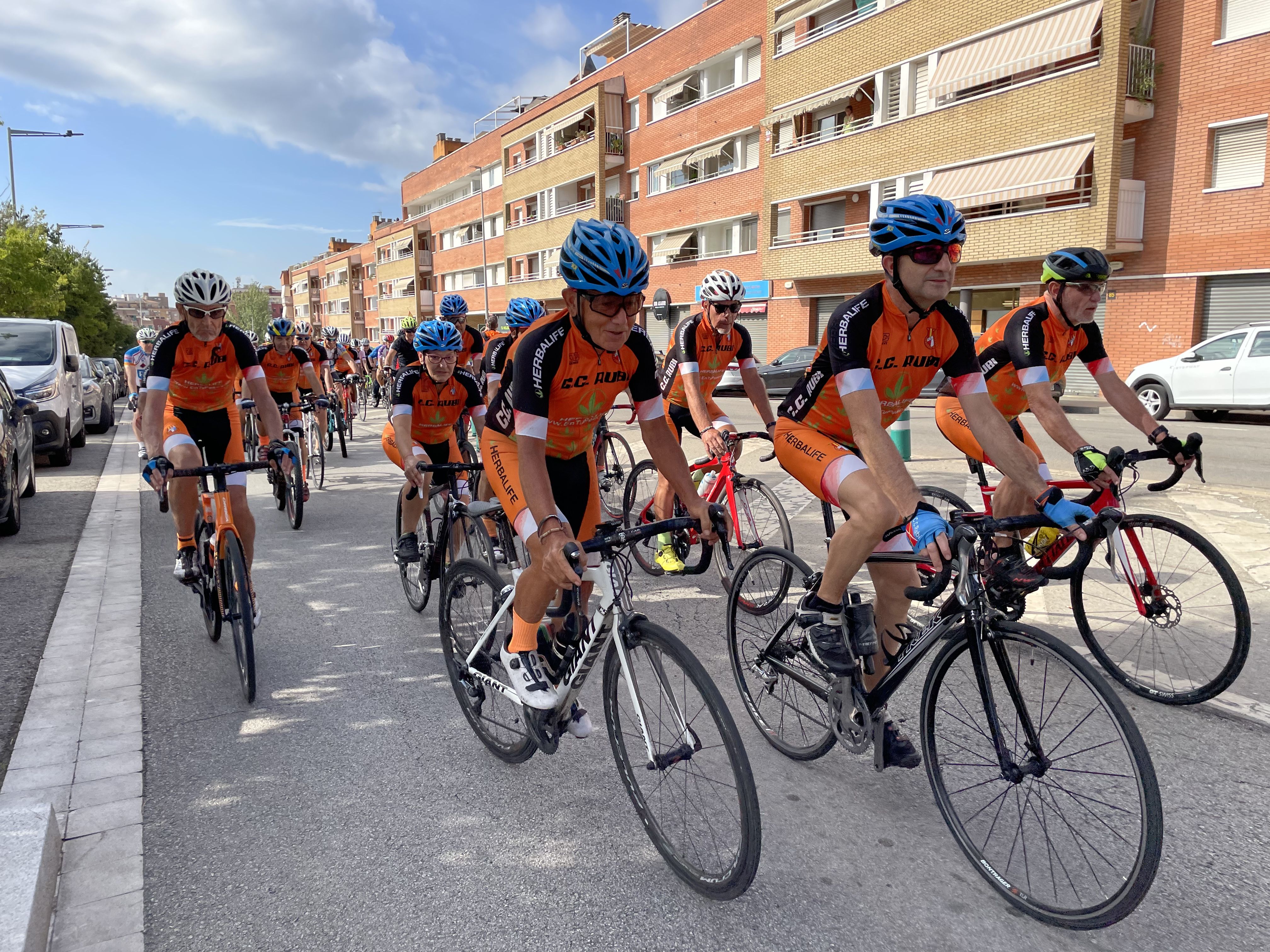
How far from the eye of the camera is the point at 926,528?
2559mm

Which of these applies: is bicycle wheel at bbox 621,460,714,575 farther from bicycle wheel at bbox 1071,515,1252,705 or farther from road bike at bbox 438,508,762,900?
bicycle wheel at bbox 1071,515,1252,705

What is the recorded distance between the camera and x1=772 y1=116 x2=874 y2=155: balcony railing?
27391mm

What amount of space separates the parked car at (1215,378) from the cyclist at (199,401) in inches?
586

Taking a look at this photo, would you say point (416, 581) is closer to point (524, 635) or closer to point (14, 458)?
point (524, 635)

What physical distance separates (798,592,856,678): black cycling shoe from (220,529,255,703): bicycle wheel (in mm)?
2688

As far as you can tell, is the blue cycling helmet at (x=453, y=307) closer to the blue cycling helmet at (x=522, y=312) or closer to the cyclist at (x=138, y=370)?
the blue cycling helmet at (x=522, y=312)

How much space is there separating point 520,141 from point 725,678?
166 ft

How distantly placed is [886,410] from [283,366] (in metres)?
8.54

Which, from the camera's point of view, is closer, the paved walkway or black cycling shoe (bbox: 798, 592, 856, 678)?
the paved walkway

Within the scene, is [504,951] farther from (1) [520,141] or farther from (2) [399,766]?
(1) [520,141]

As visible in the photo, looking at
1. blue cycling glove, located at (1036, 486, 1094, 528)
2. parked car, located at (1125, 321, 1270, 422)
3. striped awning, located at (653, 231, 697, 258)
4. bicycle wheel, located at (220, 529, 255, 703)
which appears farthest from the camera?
striped awning, located at (653, 231, 697, 258)

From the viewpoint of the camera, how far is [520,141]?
5016cm

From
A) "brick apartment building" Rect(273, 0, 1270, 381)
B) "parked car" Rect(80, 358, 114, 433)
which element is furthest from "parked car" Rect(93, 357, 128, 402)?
"brick apartment building" Rect(273, 0, 1270, 381)

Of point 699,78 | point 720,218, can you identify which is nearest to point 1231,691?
point 720,218
